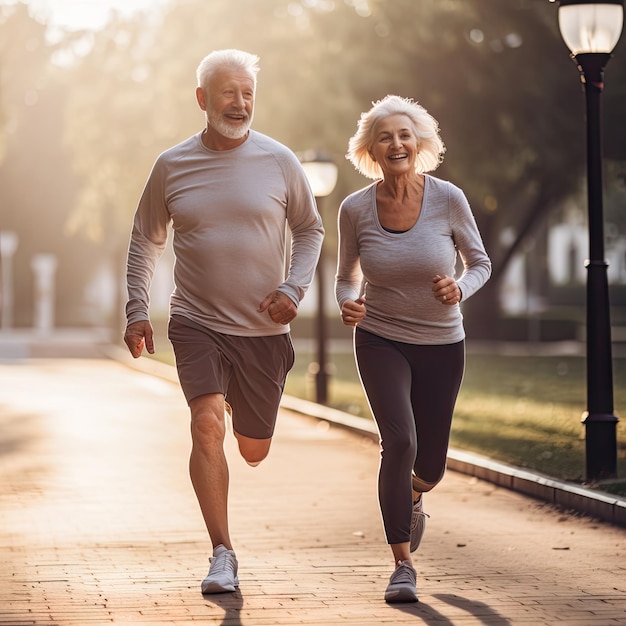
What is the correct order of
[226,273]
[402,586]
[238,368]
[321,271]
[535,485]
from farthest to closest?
1. [321,271]
2. [535,485]
3. [238,368]
4. [226,273]
5. [402,586]

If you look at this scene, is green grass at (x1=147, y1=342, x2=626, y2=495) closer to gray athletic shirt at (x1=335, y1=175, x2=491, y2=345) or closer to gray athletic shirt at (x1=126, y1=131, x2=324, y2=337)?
gray athletic shirt at (x1=335, y1=175, x2=491, y2=345)

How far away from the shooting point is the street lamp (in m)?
9.98

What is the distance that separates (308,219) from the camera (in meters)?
6.53

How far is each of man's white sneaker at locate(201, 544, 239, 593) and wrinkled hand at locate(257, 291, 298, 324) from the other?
37.4 inches

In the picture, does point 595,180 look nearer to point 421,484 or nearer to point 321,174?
point 421,484

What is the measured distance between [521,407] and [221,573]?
10.8m

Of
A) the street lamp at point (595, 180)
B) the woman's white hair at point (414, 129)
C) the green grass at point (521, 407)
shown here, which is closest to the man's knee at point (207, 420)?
the woman's white hair at point (414, 129)

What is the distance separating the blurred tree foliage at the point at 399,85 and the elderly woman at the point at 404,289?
539 inches

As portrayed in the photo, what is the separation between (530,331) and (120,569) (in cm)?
3261

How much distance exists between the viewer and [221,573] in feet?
20.4

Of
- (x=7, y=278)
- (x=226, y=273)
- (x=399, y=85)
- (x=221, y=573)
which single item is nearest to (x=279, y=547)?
(x=221, y=573)

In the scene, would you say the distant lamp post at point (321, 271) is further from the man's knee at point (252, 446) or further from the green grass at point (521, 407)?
the man's knee at point (252, 446)

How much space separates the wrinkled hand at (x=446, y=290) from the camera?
6109mm

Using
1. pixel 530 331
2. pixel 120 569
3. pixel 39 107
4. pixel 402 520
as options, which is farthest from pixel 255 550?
pixel 39 107
